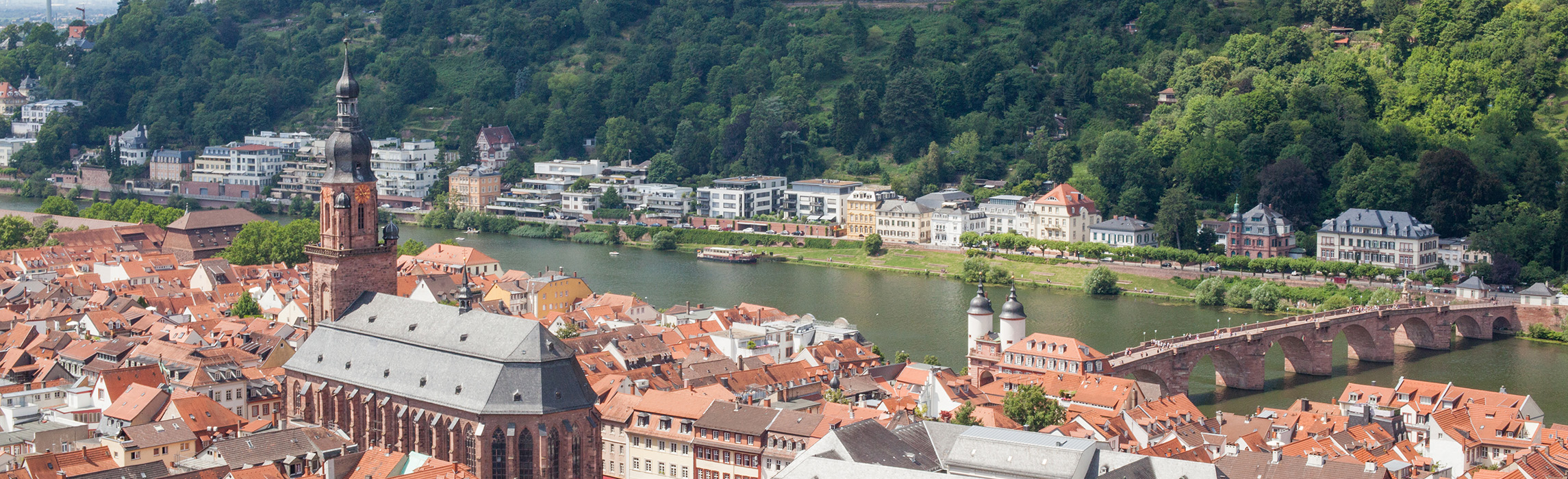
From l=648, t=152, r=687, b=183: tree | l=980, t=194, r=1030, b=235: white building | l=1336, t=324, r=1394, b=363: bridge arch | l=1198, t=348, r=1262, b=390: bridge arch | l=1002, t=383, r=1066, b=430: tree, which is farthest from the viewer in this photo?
l=648, t=152, r=687, b=183: tree

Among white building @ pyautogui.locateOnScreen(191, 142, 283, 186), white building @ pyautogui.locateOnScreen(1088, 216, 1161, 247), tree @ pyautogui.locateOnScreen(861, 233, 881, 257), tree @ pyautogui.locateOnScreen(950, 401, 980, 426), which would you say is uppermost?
white building @ pyautogui.locateOnScreen(191, 142, 283, 186)

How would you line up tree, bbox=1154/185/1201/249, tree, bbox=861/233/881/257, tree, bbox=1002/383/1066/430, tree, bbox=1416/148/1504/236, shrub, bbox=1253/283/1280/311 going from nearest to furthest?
tree, bbox=1002/383/1066/430
shrub, bbox=1253/283/1280/311
tree, bbox=1416/148/1504/236
tree, bbox=1154/185/1201/249
tree, bbox=861/233/881/257

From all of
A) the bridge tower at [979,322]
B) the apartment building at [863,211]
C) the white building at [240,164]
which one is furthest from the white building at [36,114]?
the bridge tower at [979,322]

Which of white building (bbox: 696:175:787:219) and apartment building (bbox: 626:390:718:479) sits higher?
white building (bbox: 696:175:787:219)

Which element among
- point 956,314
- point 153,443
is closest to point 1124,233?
point 956,314

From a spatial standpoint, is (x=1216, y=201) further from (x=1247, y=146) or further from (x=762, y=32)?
(x=762, y=32)

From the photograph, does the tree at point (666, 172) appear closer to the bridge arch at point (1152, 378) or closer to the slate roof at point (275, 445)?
the bridge arch at point (1152, 378)

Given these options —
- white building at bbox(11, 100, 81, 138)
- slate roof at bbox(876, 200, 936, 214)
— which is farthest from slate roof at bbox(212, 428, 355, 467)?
white building at bbox(11, 100, 81, 138)

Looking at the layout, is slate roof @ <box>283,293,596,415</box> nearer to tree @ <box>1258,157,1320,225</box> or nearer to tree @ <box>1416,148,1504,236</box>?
tree @ <box>1258,157,1320,225</box>
